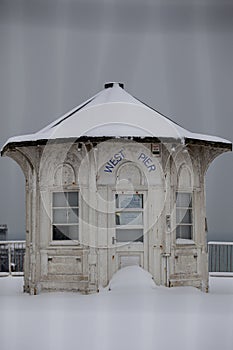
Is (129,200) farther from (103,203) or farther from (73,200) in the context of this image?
(73,200)

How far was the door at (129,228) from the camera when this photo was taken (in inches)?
436

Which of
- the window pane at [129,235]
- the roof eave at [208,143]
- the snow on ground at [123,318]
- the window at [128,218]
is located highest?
the roof eave at [208,143]

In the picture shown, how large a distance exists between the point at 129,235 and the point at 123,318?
2.96 metres

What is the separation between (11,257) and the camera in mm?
15344

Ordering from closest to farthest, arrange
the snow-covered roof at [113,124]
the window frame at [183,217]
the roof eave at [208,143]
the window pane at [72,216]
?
the snow-covered roof at [113,124] → the roof eave at [208,143] → the window pane at [72,216] → the window frame at [183,217]

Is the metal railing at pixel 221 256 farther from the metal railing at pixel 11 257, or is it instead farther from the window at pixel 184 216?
the metal railing at pixel 11 257

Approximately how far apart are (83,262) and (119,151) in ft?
6.69

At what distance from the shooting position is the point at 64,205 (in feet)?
36.4

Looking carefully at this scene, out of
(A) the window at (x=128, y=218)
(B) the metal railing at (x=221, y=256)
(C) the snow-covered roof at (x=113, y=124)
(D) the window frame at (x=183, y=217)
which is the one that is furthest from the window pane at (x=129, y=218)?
(B) the metal railing at (x=221, y=256)

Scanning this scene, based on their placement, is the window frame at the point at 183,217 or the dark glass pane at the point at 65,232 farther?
the window frame at the point at 183,217

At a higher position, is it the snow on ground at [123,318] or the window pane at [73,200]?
the window pane at [73,200]

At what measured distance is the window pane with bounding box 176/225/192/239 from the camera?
37.4 feet

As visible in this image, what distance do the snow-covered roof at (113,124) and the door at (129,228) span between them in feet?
3.74

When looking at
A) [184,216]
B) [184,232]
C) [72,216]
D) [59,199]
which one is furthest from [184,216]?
[59,199]
